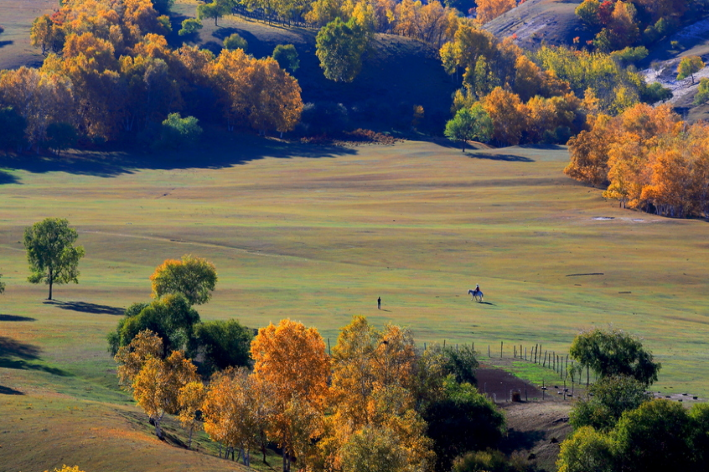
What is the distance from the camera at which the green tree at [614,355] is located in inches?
2109

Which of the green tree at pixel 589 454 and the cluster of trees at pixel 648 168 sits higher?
the cluster of trees at pixel 648 168

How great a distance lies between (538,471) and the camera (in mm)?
47375

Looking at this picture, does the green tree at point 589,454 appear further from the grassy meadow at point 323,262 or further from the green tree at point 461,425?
the grassy meadow at point 323,262

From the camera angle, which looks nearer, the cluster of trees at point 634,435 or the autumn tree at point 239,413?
the cluster of trees at point 634,435

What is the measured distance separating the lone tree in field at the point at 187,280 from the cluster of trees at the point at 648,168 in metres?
83.4

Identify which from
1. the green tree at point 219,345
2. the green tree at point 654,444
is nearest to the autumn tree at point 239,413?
the green tree at point 219,345

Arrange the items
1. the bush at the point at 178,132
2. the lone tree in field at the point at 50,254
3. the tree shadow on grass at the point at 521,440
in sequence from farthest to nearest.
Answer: the bush at the point at 178,132, the lone tree in field at the point at 50,254, the tree shadow on grass at the point at 521,440

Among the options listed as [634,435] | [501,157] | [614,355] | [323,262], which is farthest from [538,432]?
[501,157]

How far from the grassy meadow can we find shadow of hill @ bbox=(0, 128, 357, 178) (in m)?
1.05

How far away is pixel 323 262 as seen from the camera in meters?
101

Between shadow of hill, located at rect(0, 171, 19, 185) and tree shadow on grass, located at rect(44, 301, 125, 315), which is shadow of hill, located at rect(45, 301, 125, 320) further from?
shadow of hill, located at rect(0, 171, 19, 185)

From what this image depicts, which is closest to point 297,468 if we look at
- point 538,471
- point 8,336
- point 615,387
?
point 538,471

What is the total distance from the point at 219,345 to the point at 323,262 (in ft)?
131

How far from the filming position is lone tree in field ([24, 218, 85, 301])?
273 ft
